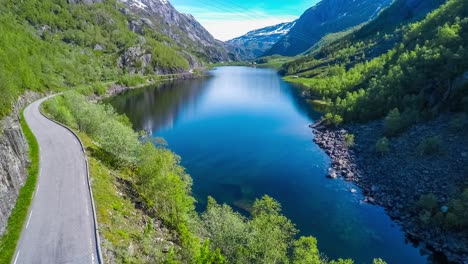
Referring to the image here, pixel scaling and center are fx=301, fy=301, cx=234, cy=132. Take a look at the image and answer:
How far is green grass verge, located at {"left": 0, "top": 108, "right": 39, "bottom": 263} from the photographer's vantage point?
2494cm

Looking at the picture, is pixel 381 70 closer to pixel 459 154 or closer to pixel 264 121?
pixel 264 121

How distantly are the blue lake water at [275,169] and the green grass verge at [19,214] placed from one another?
25755 millimetres

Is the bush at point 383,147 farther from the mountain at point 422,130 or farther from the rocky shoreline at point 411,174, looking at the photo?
the rocky shoreline at point 411,174

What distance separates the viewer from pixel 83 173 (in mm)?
39875

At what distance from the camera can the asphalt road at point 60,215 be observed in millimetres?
24830

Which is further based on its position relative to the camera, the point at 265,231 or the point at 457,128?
the point at 457,128

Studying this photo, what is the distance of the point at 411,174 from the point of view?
195ft

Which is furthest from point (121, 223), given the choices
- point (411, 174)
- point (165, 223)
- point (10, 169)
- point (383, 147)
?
point (383, 147)

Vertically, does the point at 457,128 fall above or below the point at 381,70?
below

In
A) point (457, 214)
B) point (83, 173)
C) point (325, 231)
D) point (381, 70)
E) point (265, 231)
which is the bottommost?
point (325, 231)

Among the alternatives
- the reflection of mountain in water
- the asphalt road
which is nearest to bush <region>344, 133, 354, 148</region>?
the reflection of mountain in water

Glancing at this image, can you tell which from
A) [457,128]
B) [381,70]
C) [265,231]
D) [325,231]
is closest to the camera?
[265,231]

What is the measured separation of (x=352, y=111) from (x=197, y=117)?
199 feet

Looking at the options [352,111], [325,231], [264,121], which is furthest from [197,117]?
[325,231]
